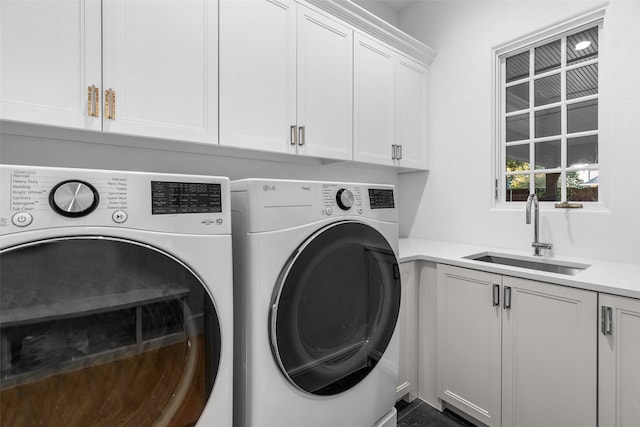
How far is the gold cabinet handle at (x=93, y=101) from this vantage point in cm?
122

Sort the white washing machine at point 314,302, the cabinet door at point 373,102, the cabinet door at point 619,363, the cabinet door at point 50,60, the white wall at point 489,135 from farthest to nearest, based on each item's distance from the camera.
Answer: the cabinet door at point 373,102 → the white wall at point 489,135 → the cabinet door at point 619,363 → the cabinet door at point 50,60 → the white washing machine at point 314,302

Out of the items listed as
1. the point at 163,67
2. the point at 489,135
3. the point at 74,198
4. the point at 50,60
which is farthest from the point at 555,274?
Answer: the point at 50,60

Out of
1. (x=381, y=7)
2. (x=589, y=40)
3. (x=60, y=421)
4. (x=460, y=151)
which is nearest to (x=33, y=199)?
(x=60, y=421)

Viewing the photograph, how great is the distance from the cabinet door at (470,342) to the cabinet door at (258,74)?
4.05 feet

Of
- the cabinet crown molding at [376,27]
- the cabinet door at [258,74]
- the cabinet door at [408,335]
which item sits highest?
the cabinet crown molding at [376,27]

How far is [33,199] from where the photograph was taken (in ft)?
2.11

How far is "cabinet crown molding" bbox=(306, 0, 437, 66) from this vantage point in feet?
6.38

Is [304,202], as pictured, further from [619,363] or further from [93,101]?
[619,363]

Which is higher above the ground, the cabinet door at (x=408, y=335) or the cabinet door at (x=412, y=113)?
the cabinet door at (x=412, y=113)

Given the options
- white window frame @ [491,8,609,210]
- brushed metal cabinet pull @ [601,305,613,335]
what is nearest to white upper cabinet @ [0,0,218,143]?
brushed metal cabinet pull @ [601,305,613,335]

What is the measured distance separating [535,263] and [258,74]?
1975mm

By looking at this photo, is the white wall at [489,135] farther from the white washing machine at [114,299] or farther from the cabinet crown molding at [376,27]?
the white washing machine at [114,299]

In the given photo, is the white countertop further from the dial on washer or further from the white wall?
the dial on washer

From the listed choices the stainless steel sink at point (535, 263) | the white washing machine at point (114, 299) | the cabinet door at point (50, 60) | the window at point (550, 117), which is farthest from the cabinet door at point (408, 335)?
the cabinet door at point (50, 60)
